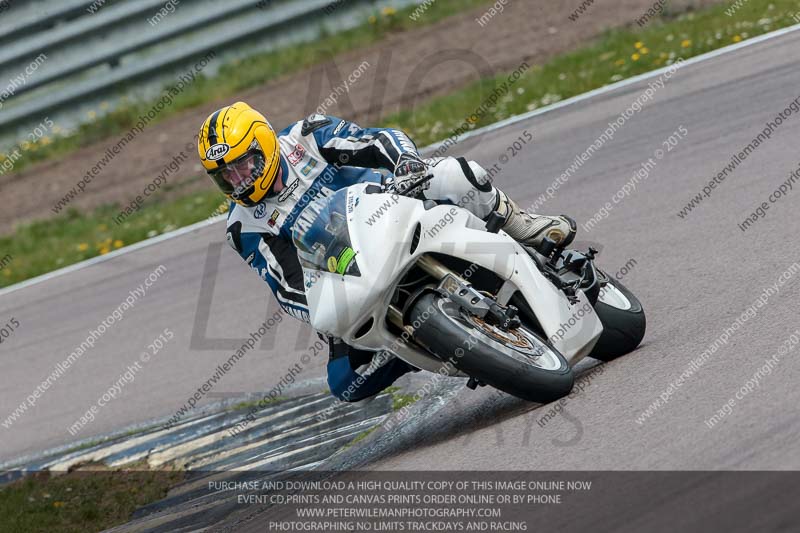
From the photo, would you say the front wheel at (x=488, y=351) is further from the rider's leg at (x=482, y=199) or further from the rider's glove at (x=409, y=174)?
the rider's leg at (x=482, y=199)

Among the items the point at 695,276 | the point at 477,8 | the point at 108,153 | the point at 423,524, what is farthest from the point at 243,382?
the point at 477,8

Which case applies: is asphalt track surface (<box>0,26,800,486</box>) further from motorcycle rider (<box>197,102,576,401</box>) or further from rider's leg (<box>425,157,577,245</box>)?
rider's leg (<box>425,157,577,245</box>)

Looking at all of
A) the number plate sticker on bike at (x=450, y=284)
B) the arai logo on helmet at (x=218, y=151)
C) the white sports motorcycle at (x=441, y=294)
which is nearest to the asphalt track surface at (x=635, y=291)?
the white sports motorcycle at (x=441, y=294)

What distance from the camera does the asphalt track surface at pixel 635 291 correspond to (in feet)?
16.0

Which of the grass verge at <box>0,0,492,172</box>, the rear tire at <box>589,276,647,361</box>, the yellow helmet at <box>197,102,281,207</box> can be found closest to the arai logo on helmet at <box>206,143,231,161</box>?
the yellow helmet at <box>197,102,281,207</box>

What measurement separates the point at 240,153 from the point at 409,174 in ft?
2.72

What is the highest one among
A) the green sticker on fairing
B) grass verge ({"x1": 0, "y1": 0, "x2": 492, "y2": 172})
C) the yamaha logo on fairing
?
the green sticker on fairing

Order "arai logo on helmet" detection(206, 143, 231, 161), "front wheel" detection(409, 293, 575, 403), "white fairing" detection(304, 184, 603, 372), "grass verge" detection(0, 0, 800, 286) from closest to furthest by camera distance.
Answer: "front wheel" detection(409, 293, 575, 403)
"white fairing" detection(304, 184, 603, 372)
"arai logo on helmet" detection(206, 143, 231, 161)
"grass verge" detection(0, 0, 800, 286)

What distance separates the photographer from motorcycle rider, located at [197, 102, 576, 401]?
579 centimetres

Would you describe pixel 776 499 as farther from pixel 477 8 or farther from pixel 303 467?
pixel 477 8

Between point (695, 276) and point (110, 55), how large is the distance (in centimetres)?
991

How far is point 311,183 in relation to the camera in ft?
20.5

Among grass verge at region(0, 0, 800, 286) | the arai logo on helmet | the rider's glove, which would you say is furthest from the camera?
grass verge at region(0, 0, 800, 286)

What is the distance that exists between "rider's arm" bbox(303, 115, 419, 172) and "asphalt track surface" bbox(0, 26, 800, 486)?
1401 millimetres
